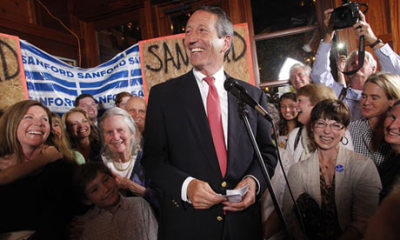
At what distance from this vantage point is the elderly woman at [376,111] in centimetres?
163

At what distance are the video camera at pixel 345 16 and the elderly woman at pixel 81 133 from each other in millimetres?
2052

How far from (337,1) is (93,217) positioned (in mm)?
3017

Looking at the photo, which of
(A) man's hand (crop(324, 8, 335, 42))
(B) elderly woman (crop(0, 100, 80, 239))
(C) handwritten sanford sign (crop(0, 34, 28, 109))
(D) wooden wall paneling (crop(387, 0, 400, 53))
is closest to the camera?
(B) elderly woman (crop(0, 100, 80, 239))

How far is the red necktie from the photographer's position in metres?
1.07

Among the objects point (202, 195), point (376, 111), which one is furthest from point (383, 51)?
point (202, 195)

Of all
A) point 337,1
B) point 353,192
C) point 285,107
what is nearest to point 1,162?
point 353,192

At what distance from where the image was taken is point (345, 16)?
5.93ft

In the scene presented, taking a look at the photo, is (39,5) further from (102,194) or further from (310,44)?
(310,44)

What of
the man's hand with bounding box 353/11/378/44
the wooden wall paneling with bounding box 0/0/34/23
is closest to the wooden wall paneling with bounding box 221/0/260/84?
the man's hand with bounding box 353/11/378/44

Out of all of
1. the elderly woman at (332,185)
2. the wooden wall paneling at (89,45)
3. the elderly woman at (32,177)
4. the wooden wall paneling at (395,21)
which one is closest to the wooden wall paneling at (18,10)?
the wooden wall paneling at (89,45)

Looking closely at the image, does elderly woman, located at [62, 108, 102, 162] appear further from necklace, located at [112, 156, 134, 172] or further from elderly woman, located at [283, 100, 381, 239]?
elderly woman, located at [283, 100, 381, 239]

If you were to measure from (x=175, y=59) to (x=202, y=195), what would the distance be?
2175 millimetres

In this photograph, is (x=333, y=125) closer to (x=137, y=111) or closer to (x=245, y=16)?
(x=137, y=111)

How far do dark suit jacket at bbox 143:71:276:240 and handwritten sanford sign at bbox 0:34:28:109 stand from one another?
1942 mm
